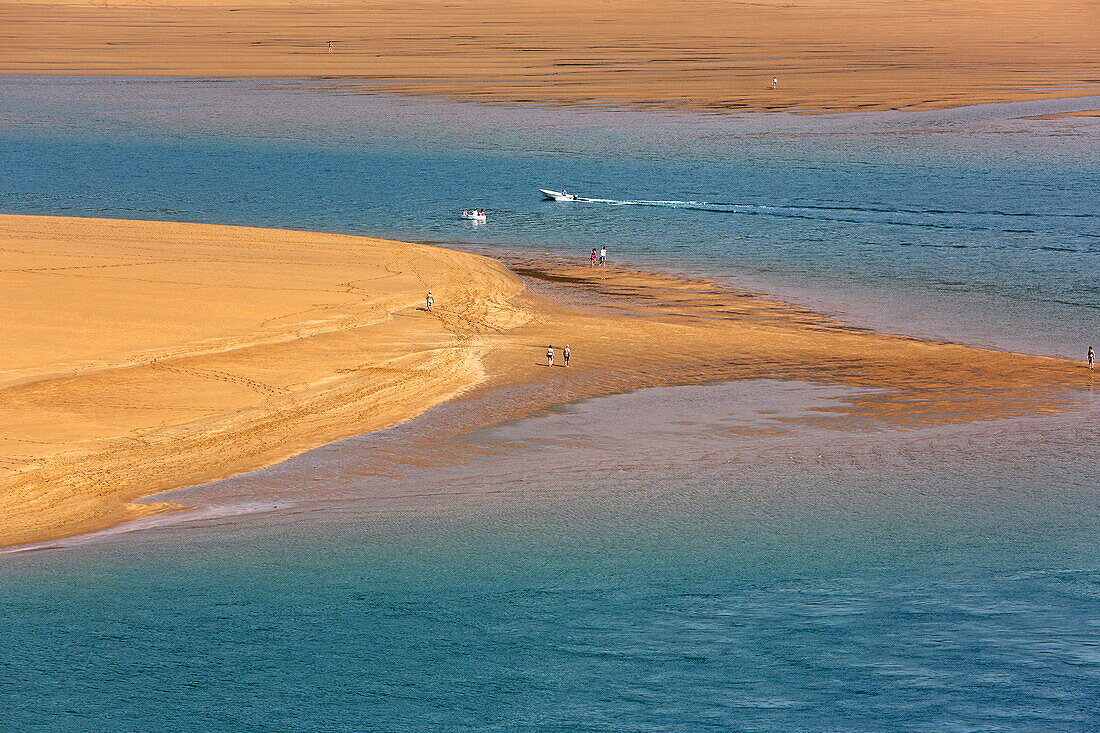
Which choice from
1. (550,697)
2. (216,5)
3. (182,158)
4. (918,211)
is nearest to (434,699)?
(550,697)

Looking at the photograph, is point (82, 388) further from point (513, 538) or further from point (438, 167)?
point (438, 167)

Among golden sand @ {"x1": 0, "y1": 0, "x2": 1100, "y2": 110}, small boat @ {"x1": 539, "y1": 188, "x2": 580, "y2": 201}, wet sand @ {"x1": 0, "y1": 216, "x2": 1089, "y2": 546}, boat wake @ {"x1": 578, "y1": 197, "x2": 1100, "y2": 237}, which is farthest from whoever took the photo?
golden sand @ {"x1": 0, "y1": 0, "x2": 1100, "y2": 110}

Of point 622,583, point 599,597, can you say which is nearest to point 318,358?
point 622,583

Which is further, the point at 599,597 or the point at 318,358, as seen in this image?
the point at 318,358

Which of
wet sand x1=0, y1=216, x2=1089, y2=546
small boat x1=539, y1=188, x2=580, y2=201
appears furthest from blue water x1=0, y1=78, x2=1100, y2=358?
wet sand x1=0, y1=216, x2=1089, y2=546

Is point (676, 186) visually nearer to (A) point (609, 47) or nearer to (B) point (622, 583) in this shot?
(B) point (622, 583)

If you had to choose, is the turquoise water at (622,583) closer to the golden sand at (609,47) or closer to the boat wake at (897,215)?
the boat wake at (897,215)

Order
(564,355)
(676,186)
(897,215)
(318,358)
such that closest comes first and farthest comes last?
(318,358), (564,355), (897,215), (676,186)

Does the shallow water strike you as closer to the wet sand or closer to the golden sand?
the wet sand
